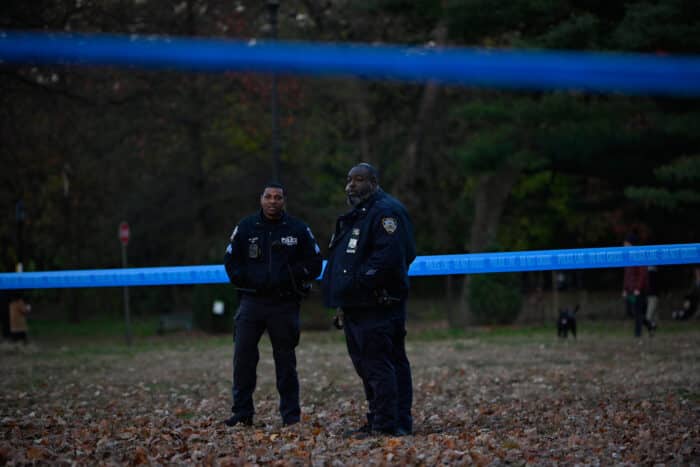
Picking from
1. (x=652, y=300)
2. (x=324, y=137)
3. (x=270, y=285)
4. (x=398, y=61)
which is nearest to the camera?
(x=398, y=61)

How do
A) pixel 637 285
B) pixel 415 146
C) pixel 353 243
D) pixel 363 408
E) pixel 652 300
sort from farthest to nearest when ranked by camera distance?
1. pixel 415 146
2. pixel 652 300
3. pixel 637 285
4. pixel 363 408
5. pixel 353 243

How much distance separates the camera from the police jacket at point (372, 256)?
24.5 feet

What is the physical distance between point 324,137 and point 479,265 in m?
23.6

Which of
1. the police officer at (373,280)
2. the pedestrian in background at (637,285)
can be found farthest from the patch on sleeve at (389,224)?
the pedestrian in background at (637,285)

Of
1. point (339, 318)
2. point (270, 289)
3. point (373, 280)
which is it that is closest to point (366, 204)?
point (373, 280)

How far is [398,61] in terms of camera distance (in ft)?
13.5

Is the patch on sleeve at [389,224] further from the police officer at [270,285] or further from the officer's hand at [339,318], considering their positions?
the police officer at [270,285]

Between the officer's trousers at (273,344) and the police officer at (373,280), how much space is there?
0.66m

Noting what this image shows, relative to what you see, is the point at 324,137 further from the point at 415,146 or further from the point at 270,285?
the point at 270,285

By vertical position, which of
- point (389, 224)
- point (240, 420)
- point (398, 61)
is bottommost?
point (240, 420)

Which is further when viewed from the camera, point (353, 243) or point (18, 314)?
point (18, 314)

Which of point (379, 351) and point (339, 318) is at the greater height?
point (339, 318)

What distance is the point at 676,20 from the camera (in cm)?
1850

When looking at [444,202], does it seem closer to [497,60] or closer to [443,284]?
[443,284]
